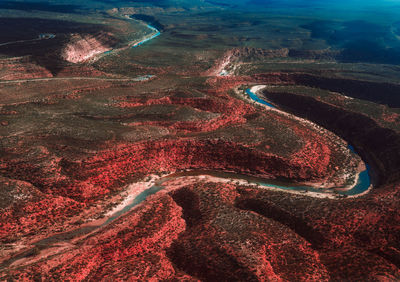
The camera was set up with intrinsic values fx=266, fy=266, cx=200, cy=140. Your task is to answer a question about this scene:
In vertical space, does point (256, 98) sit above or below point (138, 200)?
above

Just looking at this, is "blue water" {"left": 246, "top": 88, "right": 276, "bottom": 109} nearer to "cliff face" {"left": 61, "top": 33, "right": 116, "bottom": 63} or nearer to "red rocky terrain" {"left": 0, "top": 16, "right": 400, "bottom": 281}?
"red rocky terrain" {"left": 0, "top": 16, "right": 400, "bottom": 281}

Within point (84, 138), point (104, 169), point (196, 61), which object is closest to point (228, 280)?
point (104, 169)

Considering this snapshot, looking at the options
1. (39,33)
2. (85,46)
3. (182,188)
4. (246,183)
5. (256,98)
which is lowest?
(246,183)

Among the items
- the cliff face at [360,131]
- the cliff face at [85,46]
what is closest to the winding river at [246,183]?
the cliff face at [360,131]

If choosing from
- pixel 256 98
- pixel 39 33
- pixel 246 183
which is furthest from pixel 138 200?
pixel 39 33

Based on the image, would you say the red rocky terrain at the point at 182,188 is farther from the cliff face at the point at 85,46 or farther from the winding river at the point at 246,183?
the cliff face at the point at 85,46

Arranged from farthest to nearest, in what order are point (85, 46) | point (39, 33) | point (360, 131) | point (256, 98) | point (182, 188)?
point (39, 33)
point (85, 46)
point (256, 98)
point (360, 131)
point (182, 188)

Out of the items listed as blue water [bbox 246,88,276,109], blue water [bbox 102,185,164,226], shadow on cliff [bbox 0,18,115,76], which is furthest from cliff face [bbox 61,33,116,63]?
blue water [bbox 102,185,164,226]

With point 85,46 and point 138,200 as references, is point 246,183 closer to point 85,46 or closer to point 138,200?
point 138,200

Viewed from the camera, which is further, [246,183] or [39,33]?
[39,33]
